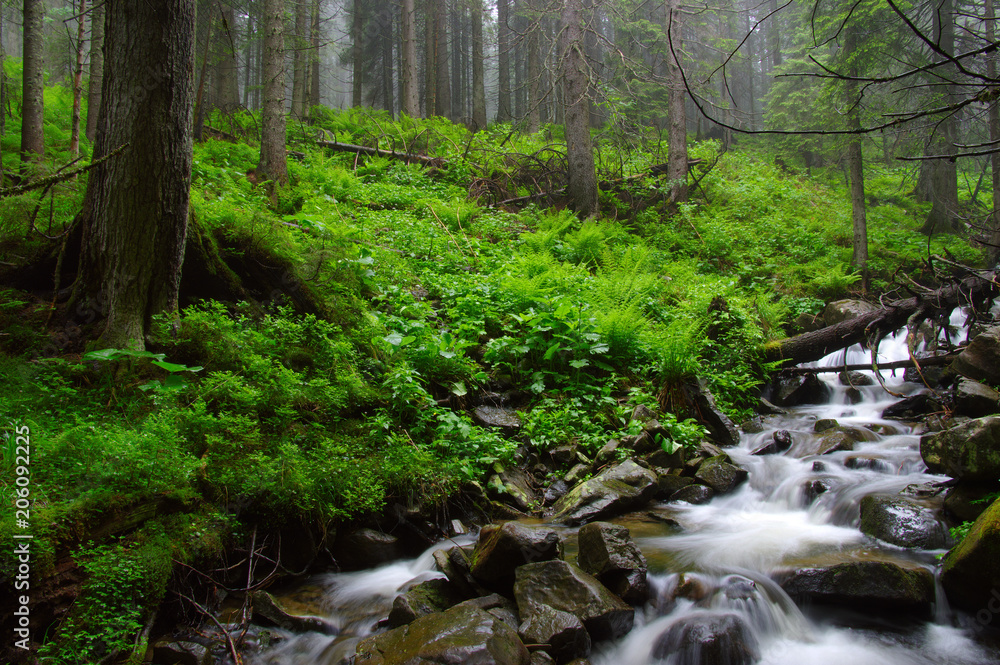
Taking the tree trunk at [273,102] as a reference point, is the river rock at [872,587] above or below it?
below

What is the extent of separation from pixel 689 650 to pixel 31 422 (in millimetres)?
4317

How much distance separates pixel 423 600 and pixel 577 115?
11.0m

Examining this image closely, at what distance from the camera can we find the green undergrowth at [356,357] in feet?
11.0

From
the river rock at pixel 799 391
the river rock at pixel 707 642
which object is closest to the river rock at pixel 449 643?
the river rock at pixel 707 642

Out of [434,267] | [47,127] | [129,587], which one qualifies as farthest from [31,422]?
[47,127]

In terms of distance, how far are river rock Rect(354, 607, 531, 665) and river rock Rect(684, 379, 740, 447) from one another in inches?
176

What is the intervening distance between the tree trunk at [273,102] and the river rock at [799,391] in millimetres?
8981

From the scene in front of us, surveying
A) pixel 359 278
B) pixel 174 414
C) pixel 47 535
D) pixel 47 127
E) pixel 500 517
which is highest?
pixel 47 127

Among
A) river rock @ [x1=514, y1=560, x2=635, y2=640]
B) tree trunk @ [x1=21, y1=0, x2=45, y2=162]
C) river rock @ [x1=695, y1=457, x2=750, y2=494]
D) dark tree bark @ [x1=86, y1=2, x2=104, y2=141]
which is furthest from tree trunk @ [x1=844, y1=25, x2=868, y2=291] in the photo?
dark tree bark @ [x1=86, y1=2, x2=104, y2=141]

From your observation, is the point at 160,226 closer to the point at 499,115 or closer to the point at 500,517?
the point at 500,517

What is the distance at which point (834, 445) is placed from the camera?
650 cm

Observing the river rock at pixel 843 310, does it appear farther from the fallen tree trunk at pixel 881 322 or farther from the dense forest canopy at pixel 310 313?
the fallen tree trunk at pixel 881 322

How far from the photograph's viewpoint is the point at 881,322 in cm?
791

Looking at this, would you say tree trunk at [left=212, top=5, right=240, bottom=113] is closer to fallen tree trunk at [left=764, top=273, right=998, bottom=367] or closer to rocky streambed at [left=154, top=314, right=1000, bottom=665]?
rocky streambed at [left=154, top=314, right=1000, bottom=665]
